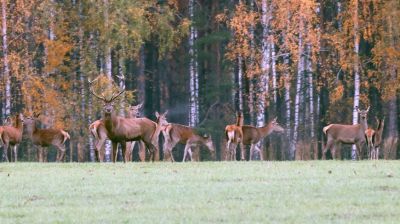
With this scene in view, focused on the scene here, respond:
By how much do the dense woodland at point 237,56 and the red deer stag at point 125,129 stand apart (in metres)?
7.13

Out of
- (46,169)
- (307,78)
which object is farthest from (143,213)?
(307,78)

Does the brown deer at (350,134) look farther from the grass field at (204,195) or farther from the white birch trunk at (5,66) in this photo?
the white birch trunk at (5,66)

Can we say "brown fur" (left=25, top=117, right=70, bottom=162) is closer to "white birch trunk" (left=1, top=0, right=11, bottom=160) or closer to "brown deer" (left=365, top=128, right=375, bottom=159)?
"white birch trunk" (left=1, top=0, right=11, bottom=160)

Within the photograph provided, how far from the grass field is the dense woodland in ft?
46.6

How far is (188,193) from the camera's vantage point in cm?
1789

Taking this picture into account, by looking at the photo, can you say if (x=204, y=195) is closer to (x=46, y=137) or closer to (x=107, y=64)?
(x=46, y=137)

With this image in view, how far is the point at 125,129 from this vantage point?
28.7 m

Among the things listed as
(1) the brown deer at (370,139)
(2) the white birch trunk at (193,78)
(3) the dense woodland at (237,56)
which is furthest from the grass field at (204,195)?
(2) the white birch trunk at (193,78)

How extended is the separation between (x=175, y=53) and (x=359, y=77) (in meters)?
16.0

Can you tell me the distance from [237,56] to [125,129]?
15.1 m

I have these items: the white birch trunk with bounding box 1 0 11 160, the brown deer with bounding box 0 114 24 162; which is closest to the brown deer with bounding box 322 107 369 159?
the brown deer with bounding box 0 114 24 162

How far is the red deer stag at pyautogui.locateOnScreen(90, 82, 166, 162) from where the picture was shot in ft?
92.3

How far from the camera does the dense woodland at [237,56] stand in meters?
39.1

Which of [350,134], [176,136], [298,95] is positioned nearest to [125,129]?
[176,136]
